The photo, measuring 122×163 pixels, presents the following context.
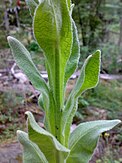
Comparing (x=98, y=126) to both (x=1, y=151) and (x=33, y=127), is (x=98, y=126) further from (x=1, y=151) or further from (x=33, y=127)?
(x=1, y=151)

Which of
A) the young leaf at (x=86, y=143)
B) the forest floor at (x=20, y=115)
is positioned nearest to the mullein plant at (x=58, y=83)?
the young leaf at (x=86, y=143)

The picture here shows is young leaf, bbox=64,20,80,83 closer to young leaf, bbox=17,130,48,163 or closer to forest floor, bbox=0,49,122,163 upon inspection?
young leaf, bbox=17,130,48,163

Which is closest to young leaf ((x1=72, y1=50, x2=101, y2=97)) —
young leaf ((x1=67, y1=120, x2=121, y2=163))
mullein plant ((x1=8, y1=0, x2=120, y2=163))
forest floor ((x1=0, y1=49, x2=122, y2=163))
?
mullein plant ((x1=8, y1=0, x2=120, y2=163))

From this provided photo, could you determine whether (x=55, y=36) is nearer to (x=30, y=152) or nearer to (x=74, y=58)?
(x=74, y=58)

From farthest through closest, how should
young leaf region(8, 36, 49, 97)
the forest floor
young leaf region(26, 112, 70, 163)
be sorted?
the forest floor → young leaf region(8, 36, 49, 97) → young leaf region(26, 112, 70, 163)

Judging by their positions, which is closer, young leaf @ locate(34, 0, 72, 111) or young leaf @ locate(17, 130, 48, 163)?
young leaf @ locate(34, 0, 72, 111)

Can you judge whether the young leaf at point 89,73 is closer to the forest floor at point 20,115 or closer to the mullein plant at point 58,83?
the mullein plant at point 58,83

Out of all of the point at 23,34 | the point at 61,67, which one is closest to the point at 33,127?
the point at 61,67
